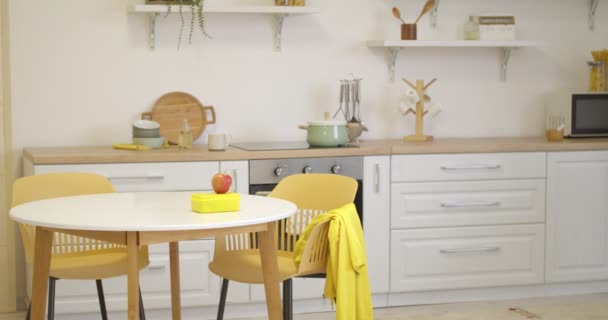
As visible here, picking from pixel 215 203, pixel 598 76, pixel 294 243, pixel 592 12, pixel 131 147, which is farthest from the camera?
pixel 592 12

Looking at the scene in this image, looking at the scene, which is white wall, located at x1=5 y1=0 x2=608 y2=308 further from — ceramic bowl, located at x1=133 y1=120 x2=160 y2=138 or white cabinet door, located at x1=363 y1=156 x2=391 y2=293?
white cabinet door, located at x1=363 y1=156 x2=391 y2=293

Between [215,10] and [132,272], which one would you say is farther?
[215,10]

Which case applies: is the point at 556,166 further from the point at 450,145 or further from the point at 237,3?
the point at 237,3

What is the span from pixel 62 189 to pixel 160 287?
882mm

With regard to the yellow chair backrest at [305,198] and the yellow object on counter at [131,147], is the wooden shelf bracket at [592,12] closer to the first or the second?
the yellow chair backrest at [305,198]

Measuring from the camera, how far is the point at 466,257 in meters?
4.43

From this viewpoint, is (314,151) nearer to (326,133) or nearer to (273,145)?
(326,133)

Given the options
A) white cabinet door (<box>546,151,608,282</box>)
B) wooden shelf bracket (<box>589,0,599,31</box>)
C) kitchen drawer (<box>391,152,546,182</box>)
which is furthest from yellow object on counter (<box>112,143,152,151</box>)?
wooden shelf bracket (<box>589,0,599,31</box>)

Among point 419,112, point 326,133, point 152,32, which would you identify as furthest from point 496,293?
point 152,32

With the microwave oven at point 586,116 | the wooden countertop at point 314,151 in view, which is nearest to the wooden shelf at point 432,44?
the microwave oven at point 586,116

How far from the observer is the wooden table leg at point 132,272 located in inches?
100

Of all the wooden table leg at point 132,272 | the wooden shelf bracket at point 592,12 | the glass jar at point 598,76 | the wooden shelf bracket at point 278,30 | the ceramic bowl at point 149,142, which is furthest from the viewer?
the wooden shelf bracket at point 592,12

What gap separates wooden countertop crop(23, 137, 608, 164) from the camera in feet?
12.9

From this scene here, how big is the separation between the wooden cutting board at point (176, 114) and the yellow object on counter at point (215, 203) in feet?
5.56
